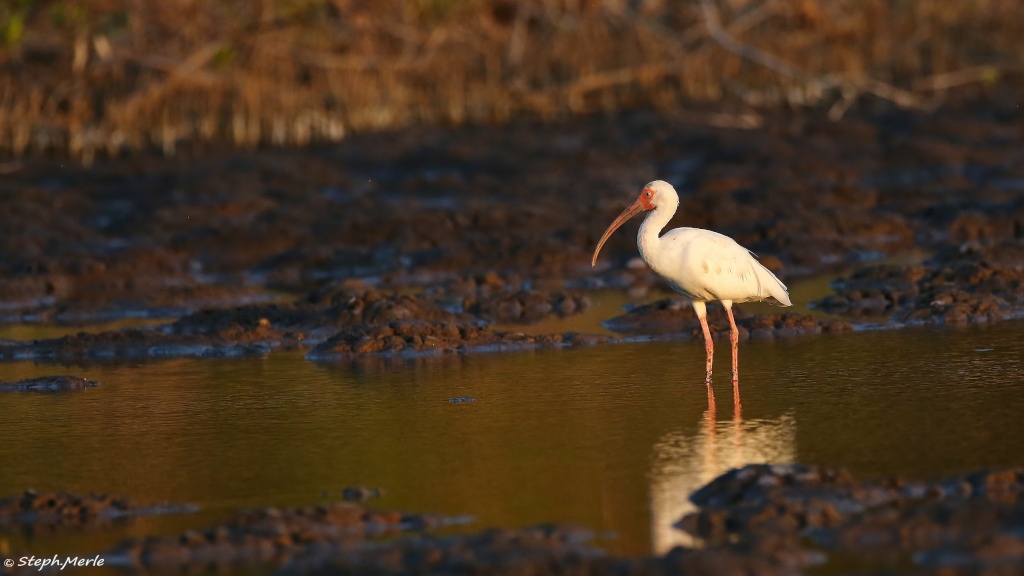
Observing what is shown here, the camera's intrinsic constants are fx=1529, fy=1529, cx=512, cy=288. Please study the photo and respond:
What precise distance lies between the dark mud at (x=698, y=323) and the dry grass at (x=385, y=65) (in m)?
10.9

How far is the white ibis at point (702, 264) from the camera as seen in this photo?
27.4 feet

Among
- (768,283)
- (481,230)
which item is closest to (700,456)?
(768,283)

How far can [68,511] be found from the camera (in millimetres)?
5680

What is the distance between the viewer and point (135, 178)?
1830 cm

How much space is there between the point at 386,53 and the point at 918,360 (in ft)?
51.9

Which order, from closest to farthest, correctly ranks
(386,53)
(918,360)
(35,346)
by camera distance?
(918,360) < (35,346) < (386,53)

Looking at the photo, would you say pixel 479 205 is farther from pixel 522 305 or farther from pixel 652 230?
pixel 652 230

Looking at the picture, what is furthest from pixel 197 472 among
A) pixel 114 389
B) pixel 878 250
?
pixel 878 250

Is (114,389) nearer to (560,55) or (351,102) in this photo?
(351,102)

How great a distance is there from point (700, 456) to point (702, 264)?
2225 millimetres

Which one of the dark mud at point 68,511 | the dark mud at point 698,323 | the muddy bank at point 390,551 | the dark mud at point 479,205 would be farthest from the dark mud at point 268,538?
the dark mud at point 479,205

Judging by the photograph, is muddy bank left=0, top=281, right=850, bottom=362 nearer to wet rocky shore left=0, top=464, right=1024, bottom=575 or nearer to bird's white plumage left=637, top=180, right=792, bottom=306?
bird's white plumage left=637, top=180, right=792, bottom=306

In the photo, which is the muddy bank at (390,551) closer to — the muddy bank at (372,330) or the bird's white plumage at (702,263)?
the bird's white plumage at (702,263)

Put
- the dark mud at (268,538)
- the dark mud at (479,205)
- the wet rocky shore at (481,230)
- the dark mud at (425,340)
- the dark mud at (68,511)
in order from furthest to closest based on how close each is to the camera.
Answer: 1. the dark mud at (479,205)
2. the wet rocky shore at (481,230)
3. the dark mud at (425,340)
4. the dark mud at (68,511)
5. the dark mud at (268,538)
